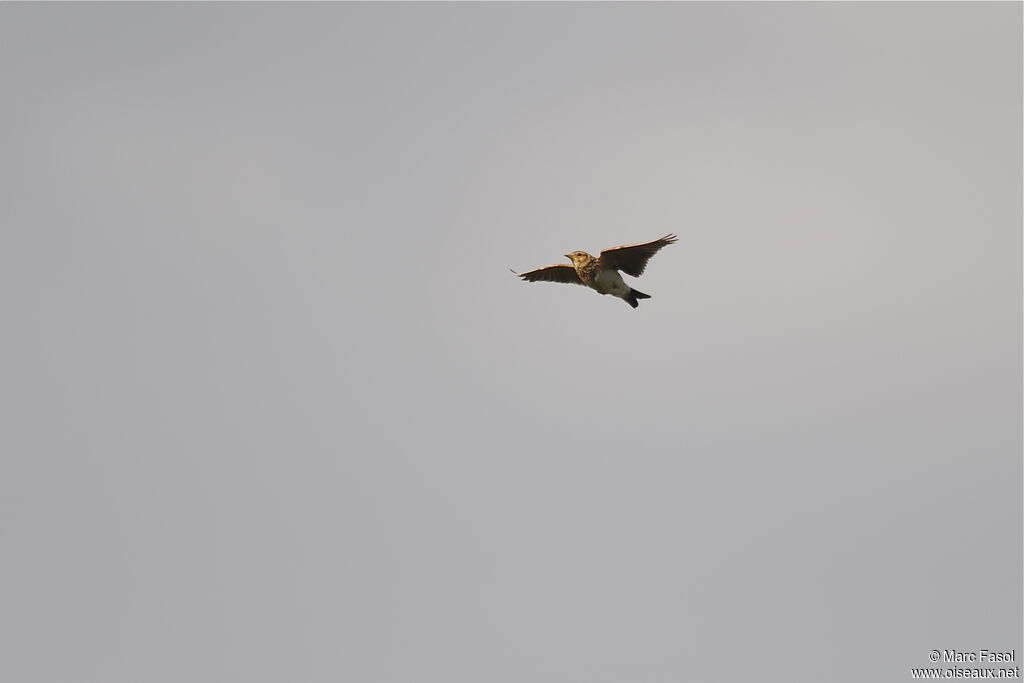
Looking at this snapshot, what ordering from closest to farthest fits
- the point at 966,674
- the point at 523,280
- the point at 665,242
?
the point at 665,242, the point at 523,280, the point at 966,674

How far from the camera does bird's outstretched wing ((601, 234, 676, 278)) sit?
4534 centimetres

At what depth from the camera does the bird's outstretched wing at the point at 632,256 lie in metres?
45.3

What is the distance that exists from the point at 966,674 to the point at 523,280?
1017 inches

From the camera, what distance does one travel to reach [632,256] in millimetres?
46188

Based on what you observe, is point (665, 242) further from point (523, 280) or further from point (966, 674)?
point (966, 674)

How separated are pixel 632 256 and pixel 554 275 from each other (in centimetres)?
456

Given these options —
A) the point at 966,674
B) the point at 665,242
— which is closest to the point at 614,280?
the point at 665,242

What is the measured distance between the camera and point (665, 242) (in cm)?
4519

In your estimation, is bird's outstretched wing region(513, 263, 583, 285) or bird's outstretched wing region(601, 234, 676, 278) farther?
bird's outstretched wing region(513, 263, 583, 285)

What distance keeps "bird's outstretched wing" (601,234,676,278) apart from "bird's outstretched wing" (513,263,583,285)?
280 centimetres

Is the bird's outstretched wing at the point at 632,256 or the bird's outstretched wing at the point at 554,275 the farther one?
the bird's outstretched wing at the point at 554,275

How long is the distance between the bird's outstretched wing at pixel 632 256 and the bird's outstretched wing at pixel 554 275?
110 inches

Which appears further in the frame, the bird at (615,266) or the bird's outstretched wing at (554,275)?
the bird's outstretched wing at (554,275)

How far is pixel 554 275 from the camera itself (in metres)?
50.1
